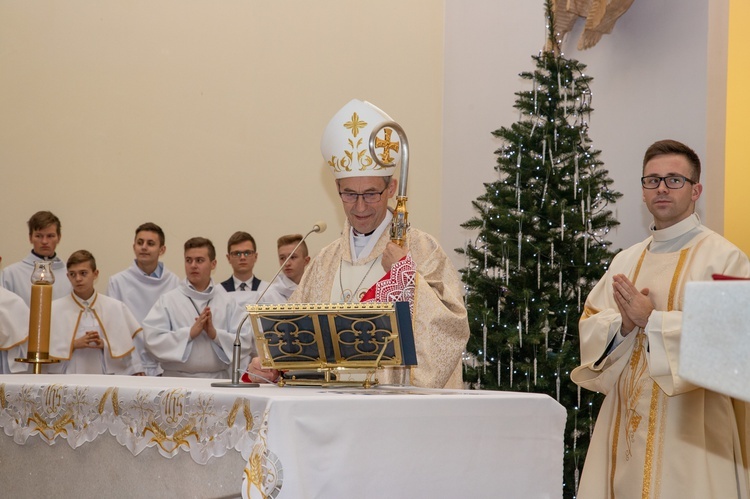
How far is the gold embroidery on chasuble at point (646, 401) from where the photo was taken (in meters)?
3.98

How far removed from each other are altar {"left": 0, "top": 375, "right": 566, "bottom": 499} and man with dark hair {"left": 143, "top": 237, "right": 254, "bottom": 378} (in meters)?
3.68

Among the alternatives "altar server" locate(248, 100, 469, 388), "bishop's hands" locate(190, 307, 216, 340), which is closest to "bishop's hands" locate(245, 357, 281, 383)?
"altar server" locate(248, 100, 469, 388)

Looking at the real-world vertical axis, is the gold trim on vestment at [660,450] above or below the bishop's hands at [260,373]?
below

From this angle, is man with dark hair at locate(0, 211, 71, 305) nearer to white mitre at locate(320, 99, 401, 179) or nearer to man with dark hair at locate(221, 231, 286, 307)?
man with dark hair at locate(221, 231, 286, 307)

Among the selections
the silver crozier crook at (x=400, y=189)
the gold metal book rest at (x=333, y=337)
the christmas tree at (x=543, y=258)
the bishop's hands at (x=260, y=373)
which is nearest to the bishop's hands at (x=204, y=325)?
the christmas tree at (x=543, y=258)

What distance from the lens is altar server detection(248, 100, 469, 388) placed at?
3.65m

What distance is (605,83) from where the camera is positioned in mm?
7410

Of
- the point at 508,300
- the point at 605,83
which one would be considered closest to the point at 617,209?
the point at 605,83

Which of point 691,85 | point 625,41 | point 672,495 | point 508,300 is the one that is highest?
point 625,41

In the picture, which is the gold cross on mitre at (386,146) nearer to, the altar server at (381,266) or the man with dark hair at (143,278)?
the altar server at (381,266)

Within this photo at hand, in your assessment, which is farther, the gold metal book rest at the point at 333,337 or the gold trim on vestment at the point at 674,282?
the gold trim on vestment at the point at 674,282

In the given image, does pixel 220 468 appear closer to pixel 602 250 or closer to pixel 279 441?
pixel 279 441

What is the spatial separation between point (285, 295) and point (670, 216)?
14.3ft

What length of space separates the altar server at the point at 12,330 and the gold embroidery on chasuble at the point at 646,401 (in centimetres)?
463
